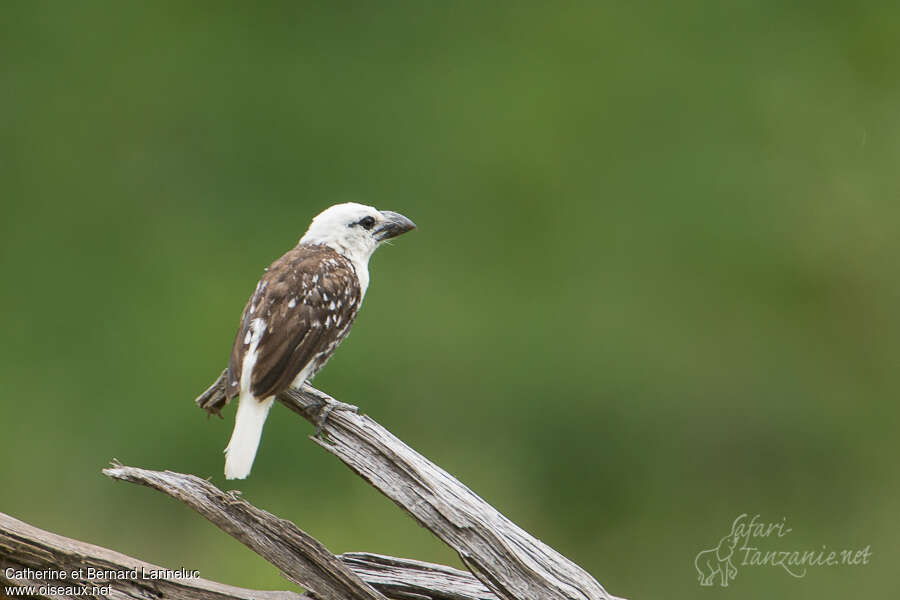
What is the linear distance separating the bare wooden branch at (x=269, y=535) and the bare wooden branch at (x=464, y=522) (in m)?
0.30

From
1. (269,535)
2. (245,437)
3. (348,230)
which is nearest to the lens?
(269,535)

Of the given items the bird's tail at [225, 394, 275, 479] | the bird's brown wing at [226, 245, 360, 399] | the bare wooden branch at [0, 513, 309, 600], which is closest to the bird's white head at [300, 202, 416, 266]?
the bird's brown wing at [226, 245, 360, 399]

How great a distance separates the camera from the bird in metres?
3.90

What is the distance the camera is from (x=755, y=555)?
6.69 m

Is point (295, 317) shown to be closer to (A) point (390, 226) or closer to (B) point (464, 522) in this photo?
(A) point (390, 226)

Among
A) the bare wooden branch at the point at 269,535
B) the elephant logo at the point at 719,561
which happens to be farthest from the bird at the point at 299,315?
the elephant logo at the point at 719,561

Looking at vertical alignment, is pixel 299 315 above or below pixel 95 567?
above

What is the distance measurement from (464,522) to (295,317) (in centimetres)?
120

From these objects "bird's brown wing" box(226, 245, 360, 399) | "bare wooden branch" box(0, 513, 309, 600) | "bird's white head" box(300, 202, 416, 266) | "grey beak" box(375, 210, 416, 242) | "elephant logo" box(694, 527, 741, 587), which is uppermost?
"grey beak" box(375, 210, 416, 242)

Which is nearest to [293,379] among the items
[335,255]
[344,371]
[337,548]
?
[335,255]

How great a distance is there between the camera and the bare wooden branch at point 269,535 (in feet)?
11.4

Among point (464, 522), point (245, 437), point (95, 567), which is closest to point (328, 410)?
point (245, 437)

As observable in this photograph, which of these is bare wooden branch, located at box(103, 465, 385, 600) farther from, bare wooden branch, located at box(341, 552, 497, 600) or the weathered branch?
bare wooden branch, located at box(341, 552, 497, 600)

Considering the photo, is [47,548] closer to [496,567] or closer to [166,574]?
[166,574]
